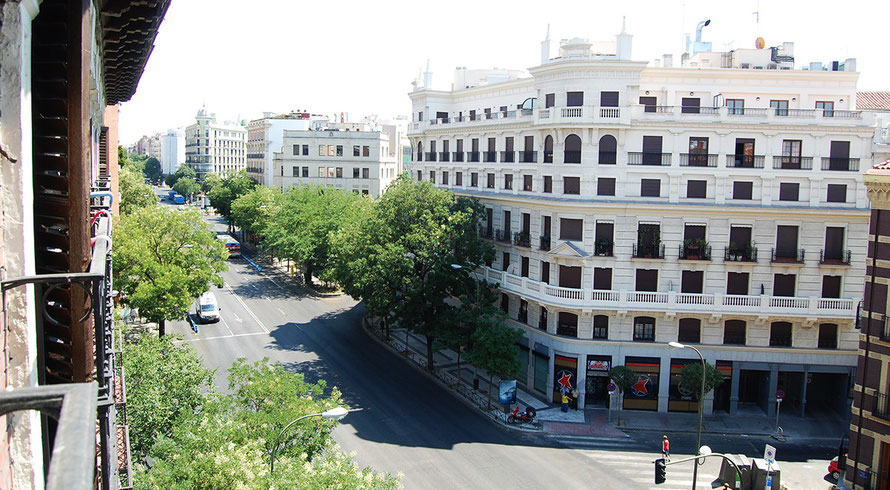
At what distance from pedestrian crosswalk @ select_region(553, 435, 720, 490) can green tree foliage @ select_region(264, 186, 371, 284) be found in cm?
3214

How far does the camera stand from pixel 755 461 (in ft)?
109

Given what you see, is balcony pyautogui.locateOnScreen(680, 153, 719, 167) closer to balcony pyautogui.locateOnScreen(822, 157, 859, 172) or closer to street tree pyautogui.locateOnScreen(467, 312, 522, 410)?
balcony pyautogui.locateOnScreen(822, 157, 859, 172)

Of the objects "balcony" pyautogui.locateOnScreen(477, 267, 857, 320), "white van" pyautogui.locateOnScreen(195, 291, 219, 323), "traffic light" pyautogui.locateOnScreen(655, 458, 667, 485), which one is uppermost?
"balcony" pyautogui.locateOnScreen(477, 267, 857, 320)

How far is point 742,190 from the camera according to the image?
147 feet

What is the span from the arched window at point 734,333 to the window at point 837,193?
31.8 ft

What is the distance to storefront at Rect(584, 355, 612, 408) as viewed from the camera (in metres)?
44.9

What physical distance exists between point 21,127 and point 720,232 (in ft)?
141

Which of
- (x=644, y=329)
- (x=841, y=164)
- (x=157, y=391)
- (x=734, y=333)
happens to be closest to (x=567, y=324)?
(x=644, y=329)

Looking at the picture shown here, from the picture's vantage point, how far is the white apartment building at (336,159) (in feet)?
330

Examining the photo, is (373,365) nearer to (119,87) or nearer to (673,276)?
(673,276)

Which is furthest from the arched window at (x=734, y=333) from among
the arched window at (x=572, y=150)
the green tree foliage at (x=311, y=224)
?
the green tree foliage at (x=311, y=224)

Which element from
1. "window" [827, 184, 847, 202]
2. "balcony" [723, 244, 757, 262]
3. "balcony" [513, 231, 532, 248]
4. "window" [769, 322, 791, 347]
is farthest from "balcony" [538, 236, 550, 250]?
"window" [827, 184, 847, 202]

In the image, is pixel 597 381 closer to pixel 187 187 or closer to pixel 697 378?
pixel 697 378

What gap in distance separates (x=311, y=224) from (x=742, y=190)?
42.7 metres
